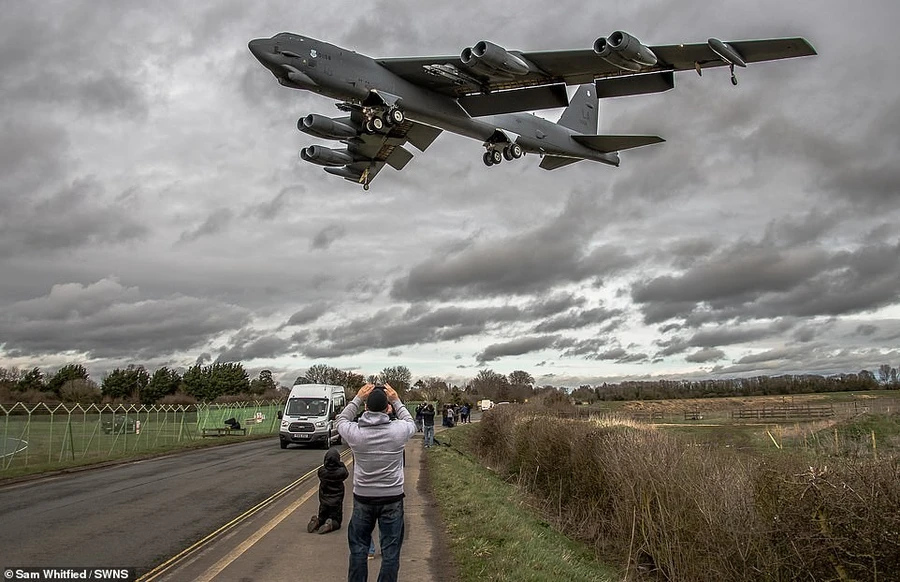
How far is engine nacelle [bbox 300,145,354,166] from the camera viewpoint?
18.6 m

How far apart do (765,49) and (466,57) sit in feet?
20.7

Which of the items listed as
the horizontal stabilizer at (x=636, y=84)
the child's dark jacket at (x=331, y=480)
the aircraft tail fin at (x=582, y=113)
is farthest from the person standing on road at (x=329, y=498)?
the aircraft tail fin at (x=582, y=113)

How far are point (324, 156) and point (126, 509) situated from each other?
1138cm

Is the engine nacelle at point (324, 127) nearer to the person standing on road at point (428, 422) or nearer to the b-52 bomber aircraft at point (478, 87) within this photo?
the b-52 bomber aircraft at point (478, 87)

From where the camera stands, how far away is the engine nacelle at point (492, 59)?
14.0 m

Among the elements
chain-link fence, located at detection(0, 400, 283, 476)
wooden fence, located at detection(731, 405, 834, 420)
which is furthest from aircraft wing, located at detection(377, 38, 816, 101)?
wooden fence, located at detection(731, 405, 834, 420)

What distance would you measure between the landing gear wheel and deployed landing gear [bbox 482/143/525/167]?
3.58 metres

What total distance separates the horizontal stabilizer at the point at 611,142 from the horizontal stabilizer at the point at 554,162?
0.85 metres

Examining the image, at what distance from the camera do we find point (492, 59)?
14.1 m

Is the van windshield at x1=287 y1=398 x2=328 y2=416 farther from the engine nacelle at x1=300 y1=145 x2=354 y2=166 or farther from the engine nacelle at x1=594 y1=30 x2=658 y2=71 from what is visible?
the engine nacelle at x1=594 y1=30 x2=658 y2=71

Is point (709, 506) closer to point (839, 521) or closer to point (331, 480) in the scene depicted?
point (839, 521)

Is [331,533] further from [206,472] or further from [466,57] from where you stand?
[466,57]

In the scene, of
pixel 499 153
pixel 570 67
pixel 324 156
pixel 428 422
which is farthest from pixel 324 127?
pixel 428 422

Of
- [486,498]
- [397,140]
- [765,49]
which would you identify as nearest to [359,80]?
[397,140]
